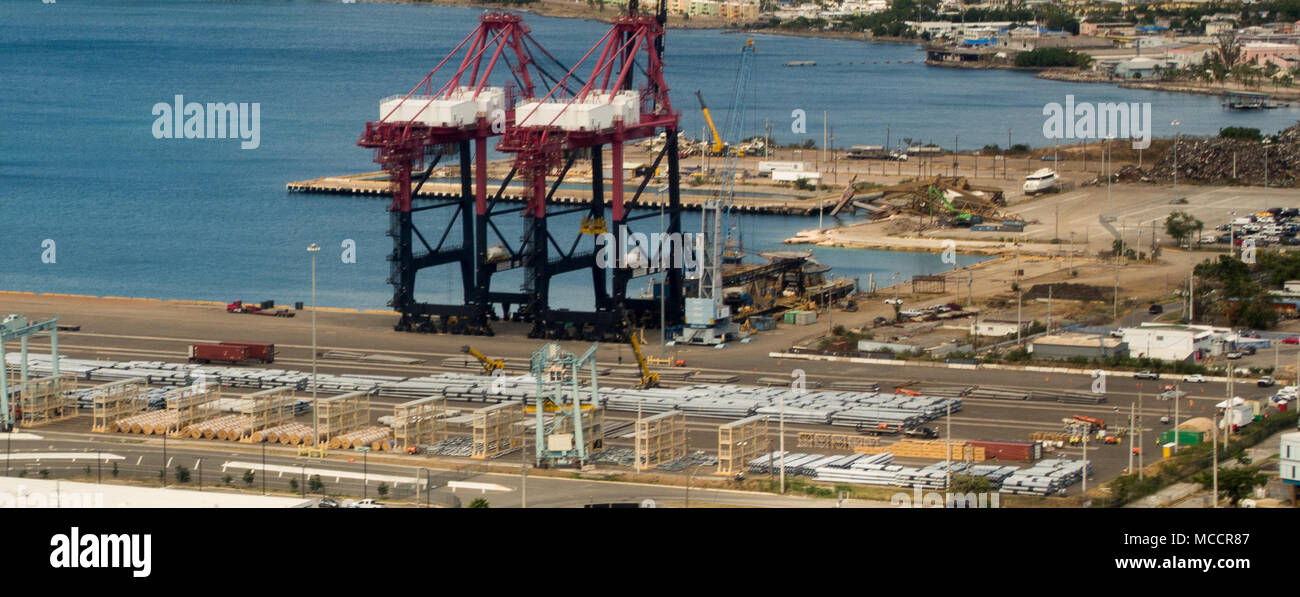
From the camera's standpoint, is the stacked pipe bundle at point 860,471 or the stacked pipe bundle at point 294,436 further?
the stacked pipe bundle at point 294,436

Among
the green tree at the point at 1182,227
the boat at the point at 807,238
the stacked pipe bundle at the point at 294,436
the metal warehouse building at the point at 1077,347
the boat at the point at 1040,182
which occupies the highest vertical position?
the boat at the point at 1040,182

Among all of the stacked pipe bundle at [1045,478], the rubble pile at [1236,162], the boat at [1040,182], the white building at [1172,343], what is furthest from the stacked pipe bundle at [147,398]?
the rubble pile at [1236,162]

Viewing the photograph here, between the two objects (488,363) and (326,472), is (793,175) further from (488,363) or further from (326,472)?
(326,472)

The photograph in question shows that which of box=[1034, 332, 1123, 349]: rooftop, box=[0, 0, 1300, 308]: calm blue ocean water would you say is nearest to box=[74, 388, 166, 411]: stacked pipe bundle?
box=[0, 0, 1300, 308]: calm blue ocean water

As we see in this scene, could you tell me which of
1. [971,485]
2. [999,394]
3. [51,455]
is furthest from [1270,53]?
[51,455]

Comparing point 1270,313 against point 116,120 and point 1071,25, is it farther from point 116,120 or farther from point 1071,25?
point 1071,25

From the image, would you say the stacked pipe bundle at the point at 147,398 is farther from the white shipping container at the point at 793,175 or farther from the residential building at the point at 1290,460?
A: the white shipping container at the point at 793,175

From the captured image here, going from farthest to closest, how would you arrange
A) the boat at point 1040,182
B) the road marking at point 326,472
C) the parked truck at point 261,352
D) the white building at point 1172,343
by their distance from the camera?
the boat at point 1040,182, the parked truck at point 261,352, the white building at point 1172,343, the road marking at point 326,472
